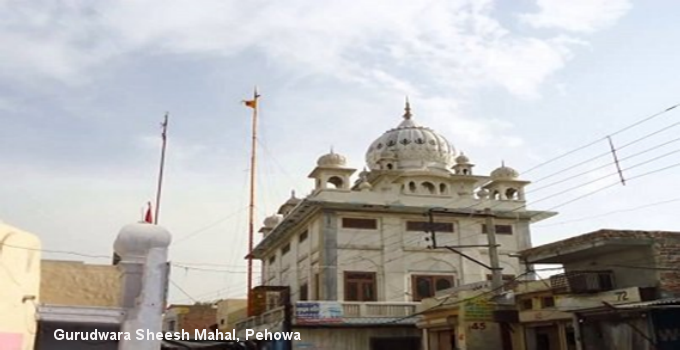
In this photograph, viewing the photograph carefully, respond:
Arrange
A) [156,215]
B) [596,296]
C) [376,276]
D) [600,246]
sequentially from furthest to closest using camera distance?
[376,276] < [156,215] < [600,246] < [596,296]

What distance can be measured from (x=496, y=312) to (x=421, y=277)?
10.5 meters

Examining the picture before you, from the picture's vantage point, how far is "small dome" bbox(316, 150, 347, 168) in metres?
32.3

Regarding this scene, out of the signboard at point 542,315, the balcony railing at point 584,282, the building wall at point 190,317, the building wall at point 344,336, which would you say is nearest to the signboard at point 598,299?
the balcony railing at point 584,282

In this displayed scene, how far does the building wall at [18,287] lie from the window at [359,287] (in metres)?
20.5

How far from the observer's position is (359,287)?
3014cm

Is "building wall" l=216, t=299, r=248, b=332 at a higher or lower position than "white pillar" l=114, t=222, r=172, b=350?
higher

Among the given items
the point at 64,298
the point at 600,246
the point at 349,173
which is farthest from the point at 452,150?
the point at 64,298

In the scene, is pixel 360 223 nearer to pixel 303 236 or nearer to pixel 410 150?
pixel 303 236

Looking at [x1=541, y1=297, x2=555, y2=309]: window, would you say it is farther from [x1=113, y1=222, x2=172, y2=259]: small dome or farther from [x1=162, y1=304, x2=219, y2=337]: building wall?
[x1=162, y1=304, x2=219, y2=337]: building wall

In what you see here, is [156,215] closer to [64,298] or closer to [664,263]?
[64,298]

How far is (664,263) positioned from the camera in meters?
17.1

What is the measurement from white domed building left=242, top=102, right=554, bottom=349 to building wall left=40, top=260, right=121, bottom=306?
1654 cm

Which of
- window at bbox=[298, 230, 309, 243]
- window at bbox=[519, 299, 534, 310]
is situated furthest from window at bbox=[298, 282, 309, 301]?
window at bbox=[519, 299, 534, 310]

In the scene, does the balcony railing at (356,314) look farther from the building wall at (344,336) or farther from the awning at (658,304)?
the awning at (658,304)
